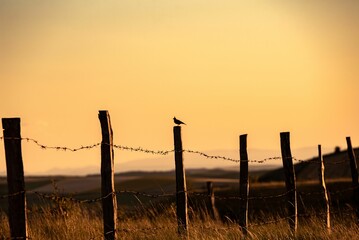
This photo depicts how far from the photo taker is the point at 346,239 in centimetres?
1454

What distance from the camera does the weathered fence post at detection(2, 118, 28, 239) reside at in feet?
32.8

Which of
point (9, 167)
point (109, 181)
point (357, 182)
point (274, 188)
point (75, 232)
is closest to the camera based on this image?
point (9, 167)

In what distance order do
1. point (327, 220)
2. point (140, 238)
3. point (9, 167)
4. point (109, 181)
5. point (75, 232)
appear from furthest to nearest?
1. point (327, 220)
2. point (75, 232)
3. point (140, 238)
4. point (109, 181)
5. point (9, 167)

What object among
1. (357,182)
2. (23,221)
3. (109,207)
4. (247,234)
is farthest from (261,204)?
(23,221)

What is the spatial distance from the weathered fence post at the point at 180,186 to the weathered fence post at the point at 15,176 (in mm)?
4359

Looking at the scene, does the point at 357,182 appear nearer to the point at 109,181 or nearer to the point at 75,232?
the point at 75,232

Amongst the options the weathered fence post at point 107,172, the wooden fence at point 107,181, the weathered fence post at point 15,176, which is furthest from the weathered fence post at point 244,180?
the weathered fence post at point 15,176

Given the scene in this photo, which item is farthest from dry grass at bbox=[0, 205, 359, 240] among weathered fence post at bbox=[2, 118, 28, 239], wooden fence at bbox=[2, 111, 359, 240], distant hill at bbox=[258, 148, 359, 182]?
distant hill at bbox=[258, 148, 359, 182]

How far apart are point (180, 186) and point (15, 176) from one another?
4638 millimetres

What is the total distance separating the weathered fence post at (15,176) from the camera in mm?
10008

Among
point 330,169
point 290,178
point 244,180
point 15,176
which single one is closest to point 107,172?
Result: point 15,176

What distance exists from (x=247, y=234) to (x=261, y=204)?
486 inches

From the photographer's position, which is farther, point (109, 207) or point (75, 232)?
point (75, 232)

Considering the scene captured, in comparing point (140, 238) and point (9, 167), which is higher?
point (9, 167)
